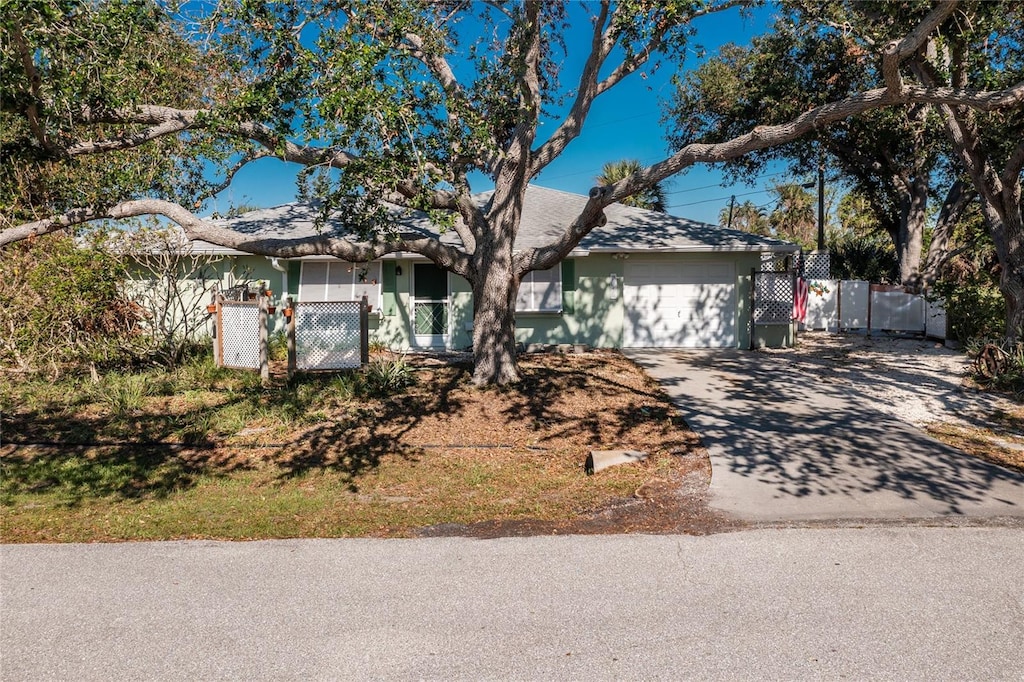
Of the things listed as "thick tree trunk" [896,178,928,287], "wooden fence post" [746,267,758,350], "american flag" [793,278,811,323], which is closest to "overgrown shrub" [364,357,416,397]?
"wooden fence post" [746,267,758,350]

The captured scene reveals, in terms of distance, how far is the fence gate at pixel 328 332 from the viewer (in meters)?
13.6

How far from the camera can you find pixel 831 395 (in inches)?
438

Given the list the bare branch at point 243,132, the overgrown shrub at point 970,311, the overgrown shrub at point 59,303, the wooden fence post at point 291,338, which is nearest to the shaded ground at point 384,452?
the wooden fence post at point 291,338

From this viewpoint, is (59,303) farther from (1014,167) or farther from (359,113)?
(1014,167)

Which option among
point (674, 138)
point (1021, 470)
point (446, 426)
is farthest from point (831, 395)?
point (674, 138)

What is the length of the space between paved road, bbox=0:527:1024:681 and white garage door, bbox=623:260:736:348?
1113 cm

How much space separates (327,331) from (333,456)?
213 inches

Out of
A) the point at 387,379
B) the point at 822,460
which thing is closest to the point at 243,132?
the point at 387,379

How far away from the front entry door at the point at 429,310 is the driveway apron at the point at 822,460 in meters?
6.07

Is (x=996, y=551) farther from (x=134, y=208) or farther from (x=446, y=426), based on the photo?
(x=134, y=208)

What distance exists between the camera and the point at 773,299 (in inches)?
643

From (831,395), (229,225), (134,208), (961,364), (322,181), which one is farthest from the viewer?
(229,225)

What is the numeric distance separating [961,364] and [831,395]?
170 inches

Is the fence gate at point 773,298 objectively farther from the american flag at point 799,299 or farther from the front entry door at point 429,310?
the front entry door at point 429,310
